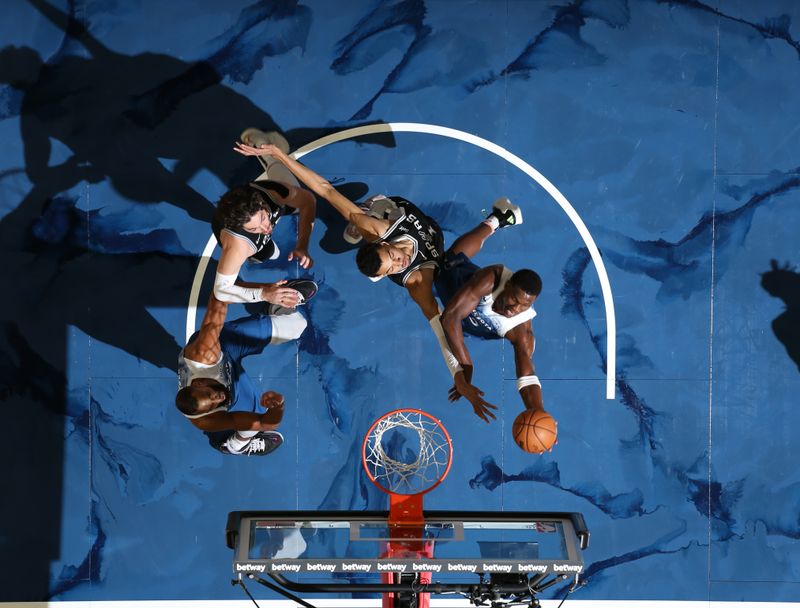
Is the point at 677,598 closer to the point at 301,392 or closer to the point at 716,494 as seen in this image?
the point at 716,494

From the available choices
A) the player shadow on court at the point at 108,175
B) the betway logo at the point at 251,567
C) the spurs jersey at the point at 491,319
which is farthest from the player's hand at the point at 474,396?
the betway logo at the point at 251,567

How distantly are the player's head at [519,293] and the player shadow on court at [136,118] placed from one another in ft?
5.57

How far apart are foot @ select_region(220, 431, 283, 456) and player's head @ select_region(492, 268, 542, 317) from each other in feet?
7.42

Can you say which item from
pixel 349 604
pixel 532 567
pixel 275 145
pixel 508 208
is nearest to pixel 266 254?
pixel 275 145

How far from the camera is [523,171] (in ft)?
27.9

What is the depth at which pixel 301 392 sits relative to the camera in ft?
27.9

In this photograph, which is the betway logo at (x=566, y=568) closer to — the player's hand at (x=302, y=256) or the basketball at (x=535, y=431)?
the basketball at (x=535, y=431)

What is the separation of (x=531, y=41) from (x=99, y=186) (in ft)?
13.5

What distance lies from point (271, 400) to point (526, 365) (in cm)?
227

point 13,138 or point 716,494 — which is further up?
point 13,138

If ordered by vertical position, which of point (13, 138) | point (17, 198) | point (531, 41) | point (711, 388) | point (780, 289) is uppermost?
point (531, 41)

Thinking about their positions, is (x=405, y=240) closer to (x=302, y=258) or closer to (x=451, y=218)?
(x=451, y=218)

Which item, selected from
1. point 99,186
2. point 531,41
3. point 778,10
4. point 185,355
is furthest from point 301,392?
point 778,10

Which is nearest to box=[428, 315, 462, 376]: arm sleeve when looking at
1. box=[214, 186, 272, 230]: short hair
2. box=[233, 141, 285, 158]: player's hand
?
box=[214, 186, 272, 230]: short hair
